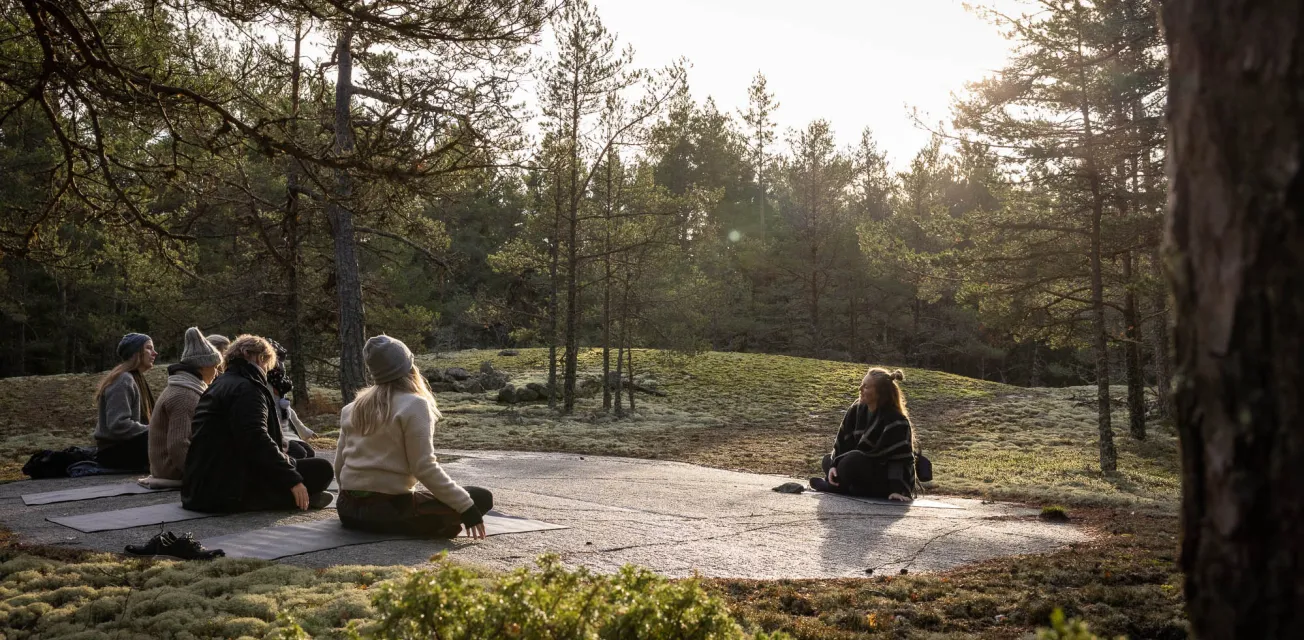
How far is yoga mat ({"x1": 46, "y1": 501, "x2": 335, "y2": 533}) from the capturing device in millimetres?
6031

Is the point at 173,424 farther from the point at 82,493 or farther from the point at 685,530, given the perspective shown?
the point at 685,530

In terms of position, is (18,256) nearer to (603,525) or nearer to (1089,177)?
(603,525)

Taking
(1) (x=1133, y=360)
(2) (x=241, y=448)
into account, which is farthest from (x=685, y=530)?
(1) (x=1133, y=360)

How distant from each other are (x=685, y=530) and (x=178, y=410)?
4.17m

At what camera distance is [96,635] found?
3738 mm

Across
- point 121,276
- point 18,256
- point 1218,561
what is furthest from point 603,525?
point 121,276

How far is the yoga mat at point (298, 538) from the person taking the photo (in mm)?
5348

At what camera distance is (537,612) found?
252 cm

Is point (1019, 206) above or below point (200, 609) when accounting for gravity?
above

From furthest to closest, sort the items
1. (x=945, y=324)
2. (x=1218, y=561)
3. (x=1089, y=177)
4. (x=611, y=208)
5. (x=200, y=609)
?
(x=945, y=324) → (x=611, y=208) → (x=1089, y=177) → (x=200, y=609) → (x=1218, y=561)

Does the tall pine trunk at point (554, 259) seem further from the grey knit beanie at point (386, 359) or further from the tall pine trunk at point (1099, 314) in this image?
the grey knit beanie at point (386, 359)

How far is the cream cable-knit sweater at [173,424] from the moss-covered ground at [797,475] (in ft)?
6.55

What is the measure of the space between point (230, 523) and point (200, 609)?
7.18 feet

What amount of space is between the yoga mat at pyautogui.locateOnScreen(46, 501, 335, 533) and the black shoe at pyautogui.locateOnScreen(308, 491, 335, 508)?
21 centimetres
